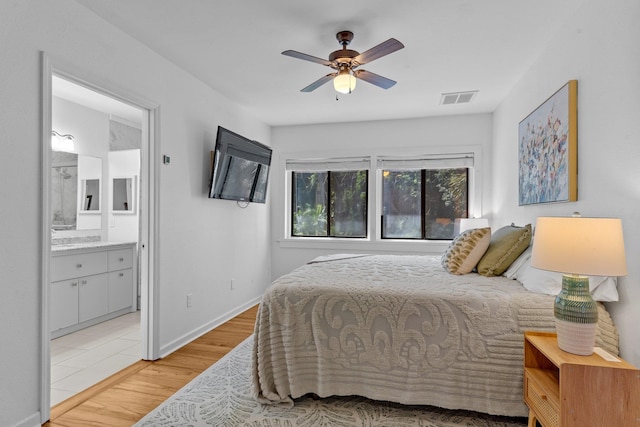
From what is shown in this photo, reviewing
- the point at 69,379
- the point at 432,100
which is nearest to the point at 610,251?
the point at 432,100

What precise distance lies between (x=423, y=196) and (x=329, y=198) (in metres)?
1.32

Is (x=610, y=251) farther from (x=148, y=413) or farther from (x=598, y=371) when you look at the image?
(x=148, y=413)

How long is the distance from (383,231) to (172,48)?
330 cm

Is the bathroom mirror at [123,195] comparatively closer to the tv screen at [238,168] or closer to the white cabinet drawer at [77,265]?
the white cabinet drawer at [77,265]

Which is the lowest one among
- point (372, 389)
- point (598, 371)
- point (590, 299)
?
point (372, 389)

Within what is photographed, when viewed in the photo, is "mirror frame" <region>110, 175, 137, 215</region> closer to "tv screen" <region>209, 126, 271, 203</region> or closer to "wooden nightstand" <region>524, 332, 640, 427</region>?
"tv screen" <region>209, 126, 271, 203</region>

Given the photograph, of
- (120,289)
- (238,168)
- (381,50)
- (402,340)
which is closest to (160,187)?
(238,168)

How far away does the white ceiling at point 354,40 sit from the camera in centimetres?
217

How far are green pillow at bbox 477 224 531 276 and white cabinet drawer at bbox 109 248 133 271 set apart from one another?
3820 mm

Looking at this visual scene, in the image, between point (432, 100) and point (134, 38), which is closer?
point (134, 38)

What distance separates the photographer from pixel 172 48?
2.72 meters

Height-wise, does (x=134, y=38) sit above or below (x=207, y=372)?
above

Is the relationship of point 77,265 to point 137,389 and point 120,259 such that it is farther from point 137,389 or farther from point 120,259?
point 137,389

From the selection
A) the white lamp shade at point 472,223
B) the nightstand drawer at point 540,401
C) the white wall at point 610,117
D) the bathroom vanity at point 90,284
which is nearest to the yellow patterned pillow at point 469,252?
the white wall at point 610,117
